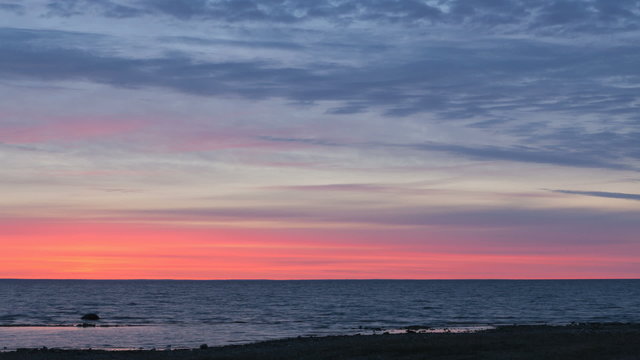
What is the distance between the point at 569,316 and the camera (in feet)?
331

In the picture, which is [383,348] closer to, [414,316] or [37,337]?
[37,337]

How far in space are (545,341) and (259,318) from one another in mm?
55915

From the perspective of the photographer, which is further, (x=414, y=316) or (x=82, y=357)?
(x=414, y=316)

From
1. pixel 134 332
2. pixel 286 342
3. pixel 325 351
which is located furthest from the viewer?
pixel 134 332

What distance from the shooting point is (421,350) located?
4166 cm

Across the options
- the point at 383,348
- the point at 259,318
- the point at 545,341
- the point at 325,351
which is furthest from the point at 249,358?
the point at 259,318

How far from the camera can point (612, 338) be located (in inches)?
1750

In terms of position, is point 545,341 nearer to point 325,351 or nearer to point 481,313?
point 325,351

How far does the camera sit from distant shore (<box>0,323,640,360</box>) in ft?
127

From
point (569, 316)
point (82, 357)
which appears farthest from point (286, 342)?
point (569, 316)

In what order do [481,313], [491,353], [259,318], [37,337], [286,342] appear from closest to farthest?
[491,353] < [286,342] < [37,337] < [259,318] < [481,313]

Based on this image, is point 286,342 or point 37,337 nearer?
point 286,342

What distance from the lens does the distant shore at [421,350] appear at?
1528 inches

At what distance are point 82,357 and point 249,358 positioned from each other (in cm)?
1098
